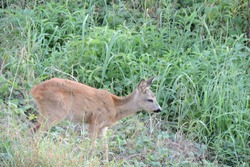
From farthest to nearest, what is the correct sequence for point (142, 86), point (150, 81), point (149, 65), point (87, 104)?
point (149, 65)
point (142, 86)
point (150, 81)
point (87, 104)

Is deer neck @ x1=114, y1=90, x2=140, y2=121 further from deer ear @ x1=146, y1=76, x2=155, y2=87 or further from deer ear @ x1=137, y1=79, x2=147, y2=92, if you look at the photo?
deer ear @ x1=146, y1=76, x2=155, y2=87

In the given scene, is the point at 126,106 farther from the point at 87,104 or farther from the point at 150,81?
the point at 87,104

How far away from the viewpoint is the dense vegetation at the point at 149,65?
10.0 m

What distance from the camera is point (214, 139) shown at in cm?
1049

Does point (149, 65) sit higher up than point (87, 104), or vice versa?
point (149, 65)

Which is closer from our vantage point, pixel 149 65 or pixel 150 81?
pixel 150 81

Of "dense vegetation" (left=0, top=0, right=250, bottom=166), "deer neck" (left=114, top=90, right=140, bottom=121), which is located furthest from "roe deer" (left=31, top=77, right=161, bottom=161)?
"dense vegetation" (left=0, top=0, right=250, bottom=166)

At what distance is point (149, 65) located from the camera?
1133cm

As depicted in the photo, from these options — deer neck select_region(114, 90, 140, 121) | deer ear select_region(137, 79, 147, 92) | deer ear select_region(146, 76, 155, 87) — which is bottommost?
deer neck select_region(114, 90, 140, 121)

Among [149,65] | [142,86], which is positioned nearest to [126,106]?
[142,86]

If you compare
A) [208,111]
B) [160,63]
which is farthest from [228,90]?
[160,63]

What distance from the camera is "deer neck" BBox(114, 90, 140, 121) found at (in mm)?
10234

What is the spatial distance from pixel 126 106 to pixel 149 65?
4.14 feet

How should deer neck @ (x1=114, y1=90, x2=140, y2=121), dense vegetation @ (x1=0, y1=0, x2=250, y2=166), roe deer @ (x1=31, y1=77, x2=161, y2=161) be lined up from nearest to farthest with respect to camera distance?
roe deer @ (x1=31, y1=77, x2=161, y2=161), dense vegetation @ (x1=0, y1=0, x2=250, y2=166), deer neck @ (x1=114, y1=90, x2=140, y2=121)
